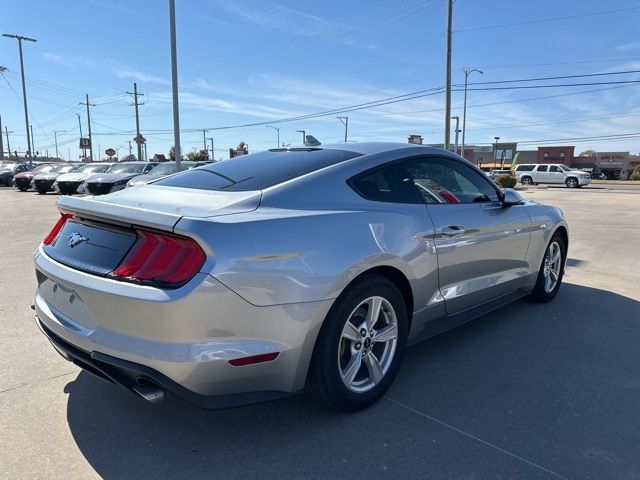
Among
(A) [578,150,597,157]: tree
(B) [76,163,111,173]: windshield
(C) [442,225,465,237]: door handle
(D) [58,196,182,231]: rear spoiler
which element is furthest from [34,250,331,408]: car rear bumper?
(A) [578,150,597,157]: tree

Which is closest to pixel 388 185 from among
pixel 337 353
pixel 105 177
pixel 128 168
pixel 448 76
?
pixel 337 353

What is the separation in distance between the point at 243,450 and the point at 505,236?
8.79ft

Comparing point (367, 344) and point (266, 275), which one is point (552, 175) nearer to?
point (367, 344)

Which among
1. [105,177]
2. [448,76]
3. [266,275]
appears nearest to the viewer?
[266,275]

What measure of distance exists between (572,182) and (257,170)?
3913 centimetres

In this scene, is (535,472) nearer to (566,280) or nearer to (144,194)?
(144,194)

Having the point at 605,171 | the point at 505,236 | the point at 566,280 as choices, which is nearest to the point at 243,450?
the point at 505,236

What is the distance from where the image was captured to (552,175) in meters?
39.0

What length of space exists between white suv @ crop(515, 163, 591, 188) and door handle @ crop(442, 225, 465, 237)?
124 feet

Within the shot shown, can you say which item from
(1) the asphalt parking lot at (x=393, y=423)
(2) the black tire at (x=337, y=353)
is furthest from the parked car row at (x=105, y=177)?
→ (2) the black tire at (x=337, y=353)

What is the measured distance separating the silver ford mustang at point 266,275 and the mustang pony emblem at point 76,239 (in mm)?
14

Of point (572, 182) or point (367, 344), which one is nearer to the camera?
point (367, 344)

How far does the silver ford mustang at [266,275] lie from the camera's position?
2238 mm

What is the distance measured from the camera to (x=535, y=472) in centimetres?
238
